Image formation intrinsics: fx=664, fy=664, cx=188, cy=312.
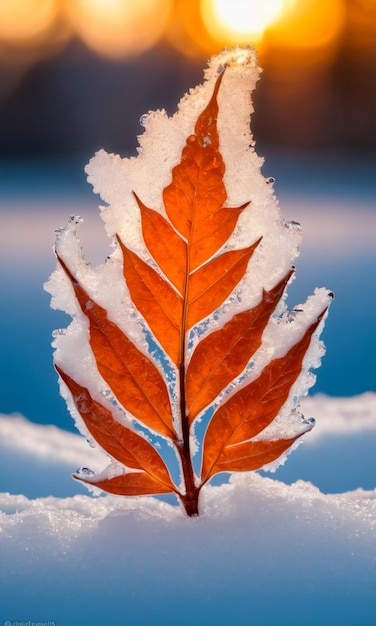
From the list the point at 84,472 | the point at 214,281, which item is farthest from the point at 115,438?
the point at 214,281

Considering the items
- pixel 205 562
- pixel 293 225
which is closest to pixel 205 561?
pixel 205 562

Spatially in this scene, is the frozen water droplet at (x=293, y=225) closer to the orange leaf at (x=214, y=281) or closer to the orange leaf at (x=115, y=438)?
the orange leaf at (x=214, y=281)

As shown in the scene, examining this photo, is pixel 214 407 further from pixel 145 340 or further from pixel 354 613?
pixel 354 613

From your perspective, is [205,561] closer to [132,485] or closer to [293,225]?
[132,485]

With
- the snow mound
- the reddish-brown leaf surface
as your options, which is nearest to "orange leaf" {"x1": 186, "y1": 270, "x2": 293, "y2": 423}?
the reddish-brown leaf surface

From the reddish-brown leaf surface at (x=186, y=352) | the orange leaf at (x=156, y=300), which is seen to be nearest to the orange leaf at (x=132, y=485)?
the reddish-brown leaf surface at (x=186, y=352)

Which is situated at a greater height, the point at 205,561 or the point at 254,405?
the point at 254,405

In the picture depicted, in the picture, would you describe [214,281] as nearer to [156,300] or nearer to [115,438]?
[156,300]
